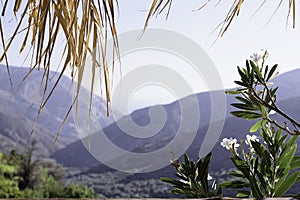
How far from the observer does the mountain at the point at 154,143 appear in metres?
16.2

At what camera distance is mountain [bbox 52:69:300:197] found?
16248 mm

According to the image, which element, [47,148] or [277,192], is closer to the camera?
[277,192]

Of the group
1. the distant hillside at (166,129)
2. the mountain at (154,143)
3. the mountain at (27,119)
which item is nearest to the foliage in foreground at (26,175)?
the mountain at (154,143)

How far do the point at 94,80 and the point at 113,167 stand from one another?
2304 centimetres

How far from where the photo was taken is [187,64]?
9.77 meters

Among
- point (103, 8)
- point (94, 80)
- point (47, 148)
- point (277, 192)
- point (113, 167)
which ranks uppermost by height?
point (47, 148)

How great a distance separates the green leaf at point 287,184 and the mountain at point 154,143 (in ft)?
46.7

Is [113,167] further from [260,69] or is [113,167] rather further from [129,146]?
[260,69]

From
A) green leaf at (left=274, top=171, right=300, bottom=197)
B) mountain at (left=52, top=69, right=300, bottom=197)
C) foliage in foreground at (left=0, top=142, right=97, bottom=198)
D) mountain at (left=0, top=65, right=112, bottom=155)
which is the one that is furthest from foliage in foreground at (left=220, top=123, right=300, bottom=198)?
mountain at (left=0, top=65, right=112, bottom=155)

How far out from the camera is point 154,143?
21781 millimetres

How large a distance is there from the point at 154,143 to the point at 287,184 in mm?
21097

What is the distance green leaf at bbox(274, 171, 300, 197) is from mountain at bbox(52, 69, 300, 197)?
14.2m

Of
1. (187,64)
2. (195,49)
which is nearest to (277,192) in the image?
(187,64)

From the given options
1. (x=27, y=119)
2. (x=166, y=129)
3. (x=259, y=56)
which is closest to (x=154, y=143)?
(x=166, y=129)
